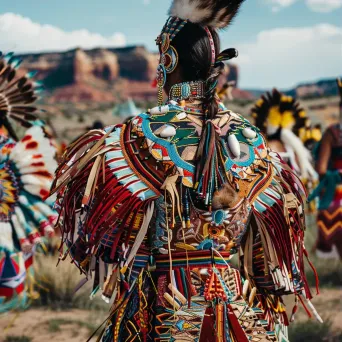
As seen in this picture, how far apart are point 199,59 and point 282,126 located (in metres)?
6.02

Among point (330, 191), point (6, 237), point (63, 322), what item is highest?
point (6, 237)

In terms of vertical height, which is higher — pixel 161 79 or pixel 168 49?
pixel 168 49

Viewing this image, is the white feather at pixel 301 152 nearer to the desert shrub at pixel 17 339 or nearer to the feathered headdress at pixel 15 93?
the feathered headdress at pixel 15 93

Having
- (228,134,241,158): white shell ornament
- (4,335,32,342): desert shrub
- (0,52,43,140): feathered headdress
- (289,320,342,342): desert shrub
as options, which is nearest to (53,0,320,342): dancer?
(228,134,241,158): white shell ornament

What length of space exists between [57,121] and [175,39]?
39.1m

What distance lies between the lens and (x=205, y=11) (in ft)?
9.69

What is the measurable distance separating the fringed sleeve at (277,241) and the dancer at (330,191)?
5.71 m

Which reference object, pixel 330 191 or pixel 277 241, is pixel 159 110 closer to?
pixel 277 241

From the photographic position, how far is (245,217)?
2982 mm

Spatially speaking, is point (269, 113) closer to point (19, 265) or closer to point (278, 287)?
point (19, 265)

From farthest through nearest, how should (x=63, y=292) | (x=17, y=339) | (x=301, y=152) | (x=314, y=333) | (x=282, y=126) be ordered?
(x=301, y=152), (x=282, y=126), (x=63, y=292), (x=17, y=339), (x=314, y=333)

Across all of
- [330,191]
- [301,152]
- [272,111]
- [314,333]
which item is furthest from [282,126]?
[314,333]

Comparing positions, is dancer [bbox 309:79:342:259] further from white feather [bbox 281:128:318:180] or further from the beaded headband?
the beaded headband

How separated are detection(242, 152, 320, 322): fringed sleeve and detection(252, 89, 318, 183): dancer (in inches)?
216
